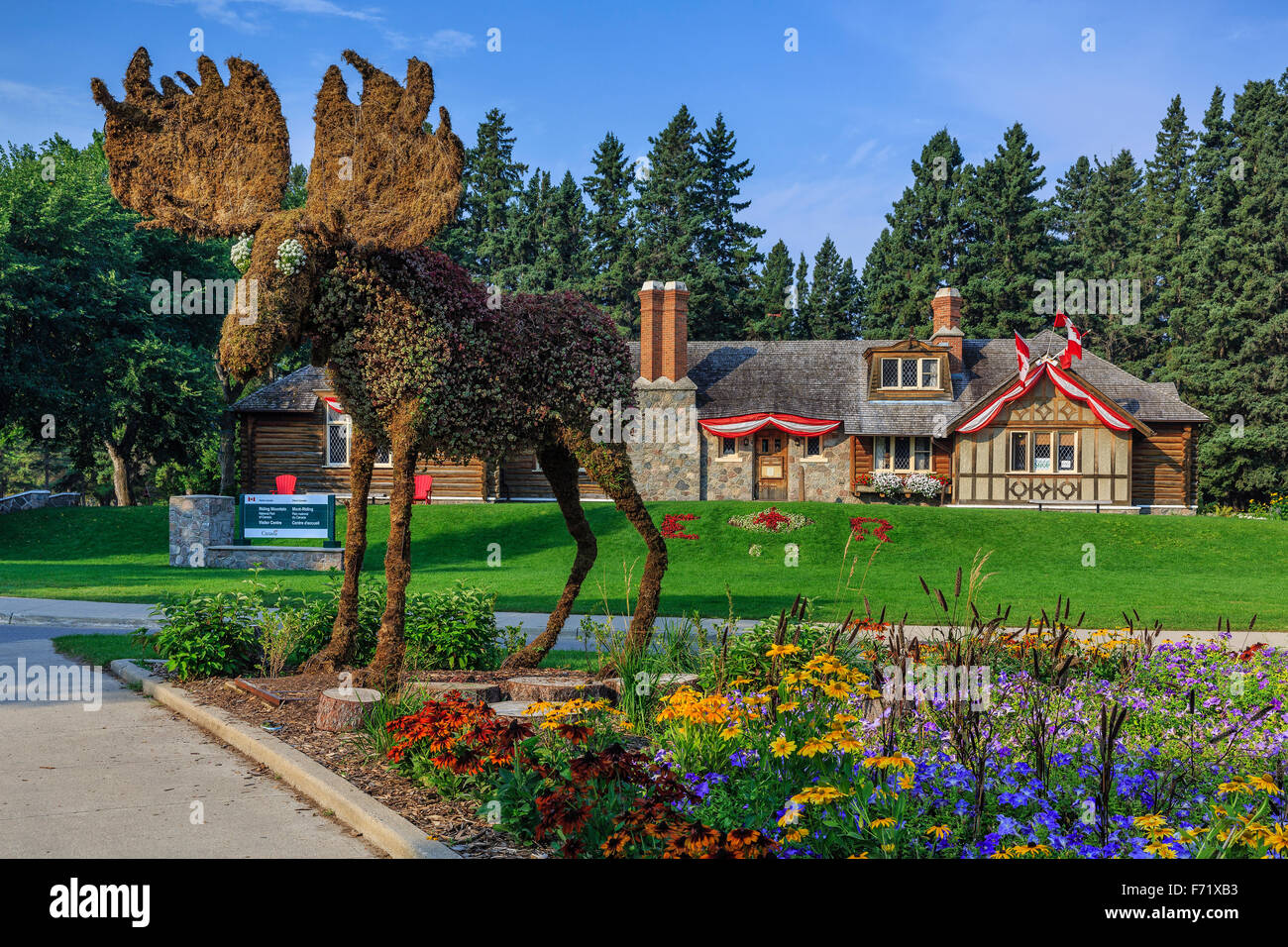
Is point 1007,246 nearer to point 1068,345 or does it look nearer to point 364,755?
point 1068,345

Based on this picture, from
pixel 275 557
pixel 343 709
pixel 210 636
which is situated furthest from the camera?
pixel 275 557

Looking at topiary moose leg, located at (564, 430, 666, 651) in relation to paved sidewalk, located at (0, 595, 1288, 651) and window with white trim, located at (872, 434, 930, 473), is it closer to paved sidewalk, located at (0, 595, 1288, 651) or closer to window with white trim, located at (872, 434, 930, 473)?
paved sidewalk, located at (0, 595, 1288, 651)

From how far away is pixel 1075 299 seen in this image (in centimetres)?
5228

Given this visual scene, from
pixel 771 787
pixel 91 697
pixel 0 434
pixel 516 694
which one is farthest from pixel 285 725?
pixel 0 434

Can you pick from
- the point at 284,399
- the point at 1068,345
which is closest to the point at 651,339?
the point at 284,399

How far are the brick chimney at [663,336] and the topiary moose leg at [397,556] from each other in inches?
978

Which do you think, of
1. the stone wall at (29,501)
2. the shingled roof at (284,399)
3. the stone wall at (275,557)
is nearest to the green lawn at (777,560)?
the stone wall at (275,557)

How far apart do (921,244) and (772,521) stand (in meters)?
35.3

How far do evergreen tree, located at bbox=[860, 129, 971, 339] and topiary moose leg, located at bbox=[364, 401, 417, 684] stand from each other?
146 ft

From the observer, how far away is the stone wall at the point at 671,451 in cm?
3203

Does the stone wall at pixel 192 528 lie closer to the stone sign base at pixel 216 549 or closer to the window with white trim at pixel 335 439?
the stone sign base at pixel 216 549

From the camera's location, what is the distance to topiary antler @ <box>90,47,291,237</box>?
8039 mm

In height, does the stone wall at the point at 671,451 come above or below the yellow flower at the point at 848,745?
above

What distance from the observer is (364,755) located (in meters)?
6.13
